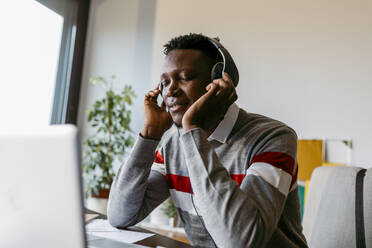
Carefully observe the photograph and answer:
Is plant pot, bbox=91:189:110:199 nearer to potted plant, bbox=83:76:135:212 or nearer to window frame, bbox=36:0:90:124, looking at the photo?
potted plant, bbox=83:76:135:212

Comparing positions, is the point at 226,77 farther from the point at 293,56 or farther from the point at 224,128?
the point at 293,56

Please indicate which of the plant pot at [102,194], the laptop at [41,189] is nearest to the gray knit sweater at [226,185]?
the laptop at [41,189]

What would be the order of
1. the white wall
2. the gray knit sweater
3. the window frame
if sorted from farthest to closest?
the window frame
the white wall
the gray knit sweater

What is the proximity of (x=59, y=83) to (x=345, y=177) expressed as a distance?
2.76 metres

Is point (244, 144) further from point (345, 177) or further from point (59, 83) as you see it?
point (59, 83)

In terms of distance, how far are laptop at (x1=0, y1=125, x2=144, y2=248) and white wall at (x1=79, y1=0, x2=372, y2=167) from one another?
2391mm

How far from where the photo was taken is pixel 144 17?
10.7ft

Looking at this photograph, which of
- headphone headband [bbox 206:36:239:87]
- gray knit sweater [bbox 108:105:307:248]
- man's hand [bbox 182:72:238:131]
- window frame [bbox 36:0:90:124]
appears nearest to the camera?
gray knit sweater [bbox 108:105:307:248]

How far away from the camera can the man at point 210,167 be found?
27.1 inches

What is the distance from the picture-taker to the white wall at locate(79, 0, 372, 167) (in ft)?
7.96

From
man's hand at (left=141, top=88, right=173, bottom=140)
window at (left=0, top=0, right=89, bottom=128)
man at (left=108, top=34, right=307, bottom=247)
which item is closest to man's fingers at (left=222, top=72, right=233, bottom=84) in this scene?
man at (left=108, top=34, right=307, bottom=247)

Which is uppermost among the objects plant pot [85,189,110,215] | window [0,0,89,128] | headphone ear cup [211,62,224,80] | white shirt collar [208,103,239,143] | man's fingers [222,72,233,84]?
window [0,0,89,128]

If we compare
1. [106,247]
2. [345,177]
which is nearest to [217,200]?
[106,247]

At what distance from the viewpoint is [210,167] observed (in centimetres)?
72
